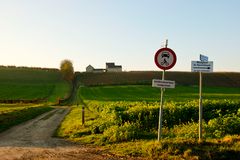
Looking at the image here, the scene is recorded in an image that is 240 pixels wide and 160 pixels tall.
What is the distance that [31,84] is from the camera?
121 m

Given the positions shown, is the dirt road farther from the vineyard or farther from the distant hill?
the distant hill

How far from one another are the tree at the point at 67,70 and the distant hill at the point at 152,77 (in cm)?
321

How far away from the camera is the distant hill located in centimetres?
11231

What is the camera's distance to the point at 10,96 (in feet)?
292

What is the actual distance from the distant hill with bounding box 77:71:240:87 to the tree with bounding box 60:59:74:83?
10.5 feet

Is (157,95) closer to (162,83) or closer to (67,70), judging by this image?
(162,83)

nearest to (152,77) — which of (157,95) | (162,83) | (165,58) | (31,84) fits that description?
(31,84)

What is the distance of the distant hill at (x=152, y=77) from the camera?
11231 centimetres

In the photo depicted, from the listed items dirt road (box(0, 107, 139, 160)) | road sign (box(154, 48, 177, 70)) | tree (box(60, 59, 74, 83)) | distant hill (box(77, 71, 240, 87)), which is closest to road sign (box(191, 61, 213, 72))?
road sign (box(154, 48, 177, 70))

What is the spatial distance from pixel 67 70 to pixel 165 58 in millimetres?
133059

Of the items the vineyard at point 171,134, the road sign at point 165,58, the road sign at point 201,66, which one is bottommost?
the vineyard at point 171,134

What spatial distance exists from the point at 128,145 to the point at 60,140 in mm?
5271

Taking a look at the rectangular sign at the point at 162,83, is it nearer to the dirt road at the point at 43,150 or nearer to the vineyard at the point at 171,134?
the vineyard at the point at 171,134

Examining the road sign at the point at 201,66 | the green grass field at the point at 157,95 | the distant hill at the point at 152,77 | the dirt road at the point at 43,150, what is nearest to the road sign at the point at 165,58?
the road sign at the point at 201,66
